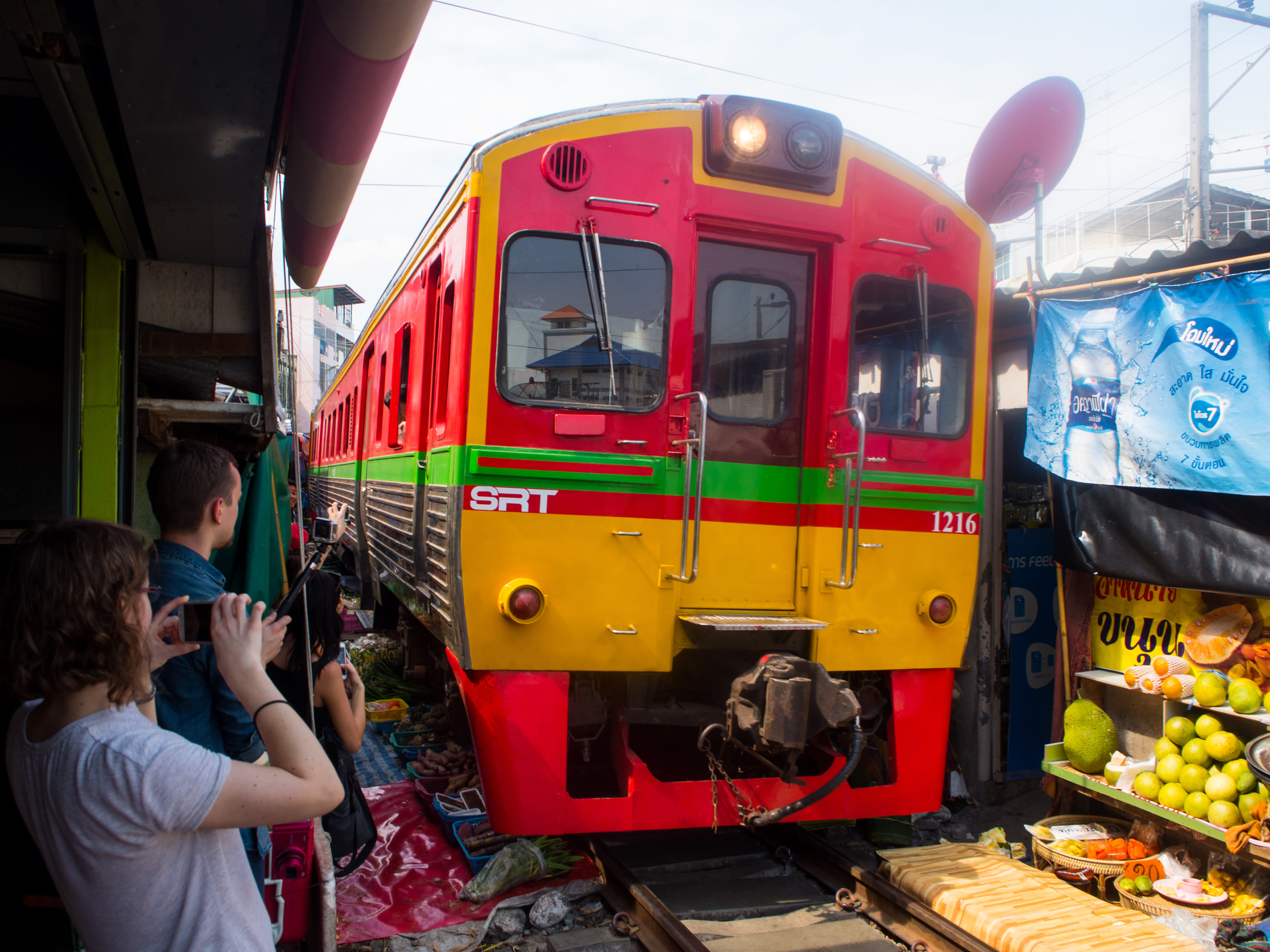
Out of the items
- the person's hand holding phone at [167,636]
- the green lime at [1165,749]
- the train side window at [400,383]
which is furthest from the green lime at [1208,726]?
the train side window at [400,383]

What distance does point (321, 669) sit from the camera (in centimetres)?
261

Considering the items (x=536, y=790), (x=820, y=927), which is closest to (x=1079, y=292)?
(x=820, y=927)

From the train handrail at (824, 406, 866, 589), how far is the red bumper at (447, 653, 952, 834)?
916 mm

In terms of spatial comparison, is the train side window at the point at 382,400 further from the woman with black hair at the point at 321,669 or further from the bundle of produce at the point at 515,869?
the woman with black hair at the point at 321,669

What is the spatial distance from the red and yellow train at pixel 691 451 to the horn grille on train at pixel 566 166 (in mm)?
11

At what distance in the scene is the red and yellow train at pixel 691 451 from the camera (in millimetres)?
3928

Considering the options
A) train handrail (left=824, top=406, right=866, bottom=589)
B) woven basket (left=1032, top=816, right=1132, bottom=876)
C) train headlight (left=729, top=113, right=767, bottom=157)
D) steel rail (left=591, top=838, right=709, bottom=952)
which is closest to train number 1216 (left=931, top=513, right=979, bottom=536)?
train handrail (left=824, top=406, right=866, bottom=589)

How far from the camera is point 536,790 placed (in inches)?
153

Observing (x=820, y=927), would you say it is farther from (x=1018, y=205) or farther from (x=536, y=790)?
(x=1018, y=205)

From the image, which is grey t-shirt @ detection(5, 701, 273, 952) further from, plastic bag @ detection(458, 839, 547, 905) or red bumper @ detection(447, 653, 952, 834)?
plastic bag @ detection(458, 839, 547, 905)

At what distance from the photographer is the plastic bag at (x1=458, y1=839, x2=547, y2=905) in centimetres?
400

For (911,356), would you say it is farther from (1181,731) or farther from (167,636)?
(167,636)

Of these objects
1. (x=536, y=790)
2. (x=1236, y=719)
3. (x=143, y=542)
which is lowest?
(x=536, y=790)

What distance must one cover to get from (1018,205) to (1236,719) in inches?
115
